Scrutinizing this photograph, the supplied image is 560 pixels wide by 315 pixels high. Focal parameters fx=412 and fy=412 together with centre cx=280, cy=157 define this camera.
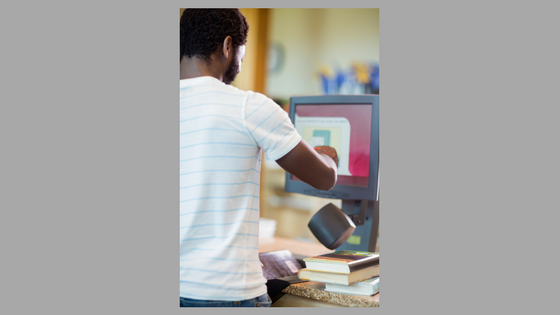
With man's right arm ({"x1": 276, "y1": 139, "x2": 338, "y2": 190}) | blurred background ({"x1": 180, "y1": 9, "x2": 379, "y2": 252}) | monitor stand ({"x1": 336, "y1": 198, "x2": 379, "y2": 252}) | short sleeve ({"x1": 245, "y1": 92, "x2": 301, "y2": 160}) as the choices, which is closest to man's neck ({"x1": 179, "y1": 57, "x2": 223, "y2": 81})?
short sleeve ({"x1": 245, "y1": 92, "x2": 301, "y2": 160})

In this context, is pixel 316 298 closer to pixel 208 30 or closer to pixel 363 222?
pixel 363 222

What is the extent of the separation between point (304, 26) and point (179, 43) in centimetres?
355

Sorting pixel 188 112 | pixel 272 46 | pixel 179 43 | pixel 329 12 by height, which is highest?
pixel 329 12

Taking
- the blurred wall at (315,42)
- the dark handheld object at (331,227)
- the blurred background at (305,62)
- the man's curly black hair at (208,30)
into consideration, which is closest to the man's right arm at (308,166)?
the dark handheld object at (331,227)

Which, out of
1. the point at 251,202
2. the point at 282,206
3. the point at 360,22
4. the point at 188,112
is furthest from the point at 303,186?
the point at 360,22

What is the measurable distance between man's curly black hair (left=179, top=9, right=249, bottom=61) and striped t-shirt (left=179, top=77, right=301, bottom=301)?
0.09 metres

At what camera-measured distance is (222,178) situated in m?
0.95

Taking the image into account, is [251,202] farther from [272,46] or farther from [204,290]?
[272,46]

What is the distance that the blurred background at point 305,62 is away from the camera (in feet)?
13.2

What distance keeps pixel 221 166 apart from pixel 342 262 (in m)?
0.42

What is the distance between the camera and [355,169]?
144 cm

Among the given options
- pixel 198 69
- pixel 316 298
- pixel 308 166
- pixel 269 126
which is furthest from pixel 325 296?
pixel 198 69

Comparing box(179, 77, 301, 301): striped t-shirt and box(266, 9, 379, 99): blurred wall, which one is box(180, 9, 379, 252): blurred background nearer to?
box(266, 9, 379, 99): blurred wall

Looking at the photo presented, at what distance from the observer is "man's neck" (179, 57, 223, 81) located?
997mm
